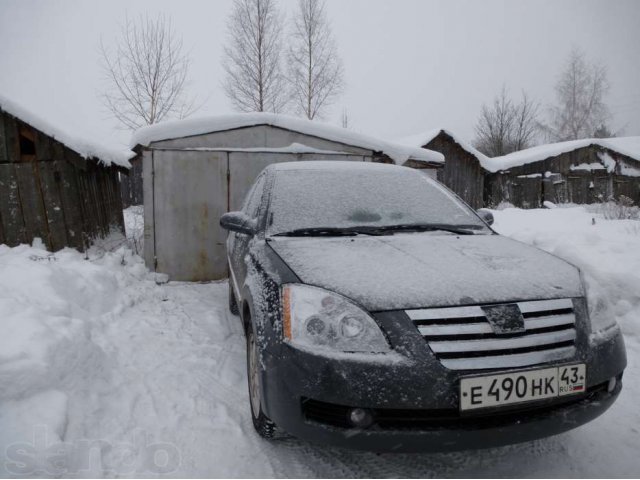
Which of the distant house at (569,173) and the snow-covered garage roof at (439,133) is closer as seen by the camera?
the snow-covered garage roof at (439,133)

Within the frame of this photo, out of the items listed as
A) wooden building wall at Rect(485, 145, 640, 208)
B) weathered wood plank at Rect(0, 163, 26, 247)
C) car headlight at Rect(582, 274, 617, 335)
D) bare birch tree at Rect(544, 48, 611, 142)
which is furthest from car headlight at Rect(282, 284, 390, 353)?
bare birch tree at Rect(544, 48, 611, 142)

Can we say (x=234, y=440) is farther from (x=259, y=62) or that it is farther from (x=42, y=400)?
(x=259, y=62)

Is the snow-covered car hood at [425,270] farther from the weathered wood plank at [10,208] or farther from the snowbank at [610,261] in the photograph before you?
the weathered wood plank at [10,208]

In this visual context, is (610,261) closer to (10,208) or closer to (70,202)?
(70,202)

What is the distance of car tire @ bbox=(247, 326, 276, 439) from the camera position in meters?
2.15

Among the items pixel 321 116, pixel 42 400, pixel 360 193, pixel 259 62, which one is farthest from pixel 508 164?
pixel 42 400

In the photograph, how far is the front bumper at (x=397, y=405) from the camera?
160cm

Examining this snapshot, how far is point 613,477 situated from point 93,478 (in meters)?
2.52

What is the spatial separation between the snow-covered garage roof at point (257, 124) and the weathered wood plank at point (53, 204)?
218 cm

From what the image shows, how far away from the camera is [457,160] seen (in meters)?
21.7

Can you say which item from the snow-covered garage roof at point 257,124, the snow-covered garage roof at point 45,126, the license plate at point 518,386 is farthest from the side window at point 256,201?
the snow-covered garage roof at point 45,126

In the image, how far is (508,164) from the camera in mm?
21984
